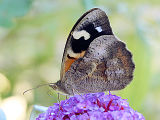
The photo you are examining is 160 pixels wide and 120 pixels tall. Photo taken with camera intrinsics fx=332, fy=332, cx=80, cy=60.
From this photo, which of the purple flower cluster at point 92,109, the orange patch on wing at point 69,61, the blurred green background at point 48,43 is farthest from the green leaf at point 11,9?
the purple flower cluster at point 92,109

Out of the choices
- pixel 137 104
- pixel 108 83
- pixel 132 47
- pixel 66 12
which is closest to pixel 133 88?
pixel 137 104

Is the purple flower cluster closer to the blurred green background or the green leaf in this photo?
the blurred green background

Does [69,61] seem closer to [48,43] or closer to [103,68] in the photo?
[103,68]

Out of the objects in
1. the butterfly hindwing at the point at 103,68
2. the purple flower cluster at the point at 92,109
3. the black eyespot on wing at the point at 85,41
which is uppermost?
the black eyespot on wing at the point at 85,41

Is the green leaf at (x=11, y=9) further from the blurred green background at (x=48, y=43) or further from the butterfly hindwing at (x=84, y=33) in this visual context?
the butterfly hindwing at (x=84, y=33)

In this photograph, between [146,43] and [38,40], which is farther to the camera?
[38,40]

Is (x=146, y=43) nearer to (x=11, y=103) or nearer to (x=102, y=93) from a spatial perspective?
(x=102, y=93)
